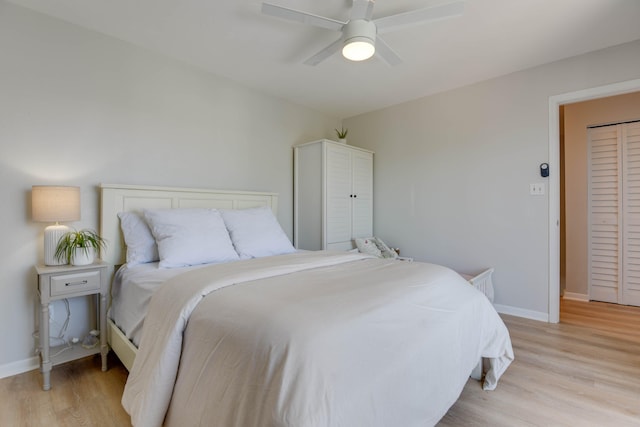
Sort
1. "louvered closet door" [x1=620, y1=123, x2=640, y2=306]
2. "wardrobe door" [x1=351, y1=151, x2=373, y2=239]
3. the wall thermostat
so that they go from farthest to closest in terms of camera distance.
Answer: "wardrobe door" [x1=351, y1=151, x2=373, y2=239]
"louvered closet door" [x1=620, y1=123, x2=640, y2=306]
the wall thermostat

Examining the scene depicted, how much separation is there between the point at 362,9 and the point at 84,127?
2099mm

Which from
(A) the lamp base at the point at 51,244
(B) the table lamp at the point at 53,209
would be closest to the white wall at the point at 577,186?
(B) the table lamp at the point at 53,209

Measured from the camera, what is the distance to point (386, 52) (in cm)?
215

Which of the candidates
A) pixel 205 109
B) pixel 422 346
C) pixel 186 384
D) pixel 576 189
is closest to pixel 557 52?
pixel 576 189

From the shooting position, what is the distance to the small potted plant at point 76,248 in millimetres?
1950

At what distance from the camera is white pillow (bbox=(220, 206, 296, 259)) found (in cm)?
236

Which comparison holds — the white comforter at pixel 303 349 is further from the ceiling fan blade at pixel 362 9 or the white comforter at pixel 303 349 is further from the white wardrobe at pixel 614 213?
the white wardrobe at pixel 614 213

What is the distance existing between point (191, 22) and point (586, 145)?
14.0 ft

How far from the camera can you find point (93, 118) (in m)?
2.26

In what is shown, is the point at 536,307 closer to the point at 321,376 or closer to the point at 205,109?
the point at 321,376

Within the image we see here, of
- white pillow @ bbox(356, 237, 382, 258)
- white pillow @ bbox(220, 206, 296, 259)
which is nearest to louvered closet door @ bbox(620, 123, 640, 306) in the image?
white pillow @ bbox(356, 237, 382, 258)

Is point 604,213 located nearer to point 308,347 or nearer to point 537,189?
point 537,189

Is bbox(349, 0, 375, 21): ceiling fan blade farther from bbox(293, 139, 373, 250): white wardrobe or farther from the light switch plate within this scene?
the light switch plate

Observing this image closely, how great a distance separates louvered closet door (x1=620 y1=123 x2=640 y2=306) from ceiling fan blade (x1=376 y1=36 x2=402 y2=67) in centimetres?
295
